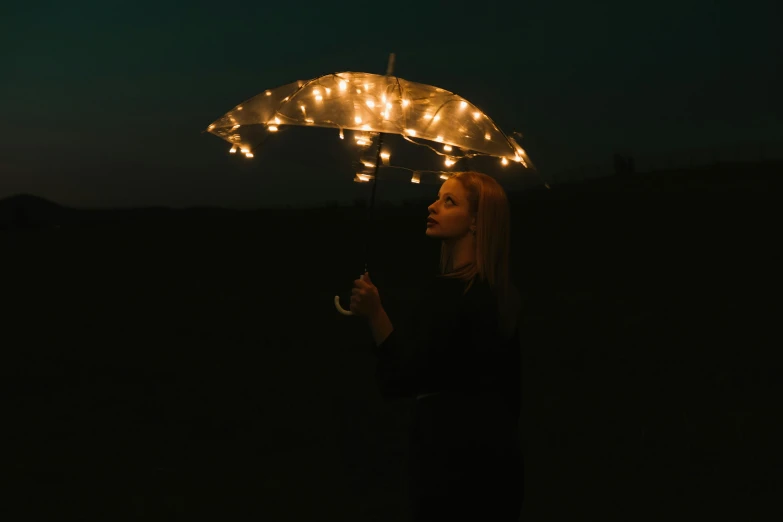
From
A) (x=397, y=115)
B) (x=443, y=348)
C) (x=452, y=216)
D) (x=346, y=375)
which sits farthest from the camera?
(x=346, y=375)

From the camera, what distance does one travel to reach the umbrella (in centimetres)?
353

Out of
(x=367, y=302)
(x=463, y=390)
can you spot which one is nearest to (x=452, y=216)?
(x=367, y=302)

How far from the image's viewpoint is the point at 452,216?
8.80 ft

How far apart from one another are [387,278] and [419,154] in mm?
16224

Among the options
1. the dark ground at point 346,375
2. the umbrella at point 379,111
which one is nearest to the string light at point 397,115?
the umbrella at point 379,111

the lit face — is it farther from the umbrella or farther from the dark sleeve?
the umbrella

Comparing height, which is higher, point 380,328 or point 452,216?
point 452,216

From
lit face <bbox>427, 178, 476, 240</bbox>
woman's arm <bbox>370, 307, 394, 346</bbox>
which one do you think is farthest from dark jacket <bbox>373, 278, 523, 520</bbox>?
lit face <bbox>427, 178, 476, 240</bbox>

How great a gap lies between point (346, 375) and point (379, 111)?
27.7 feet

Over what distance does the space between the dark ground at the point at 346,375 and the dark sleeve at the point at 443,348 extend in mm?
4097

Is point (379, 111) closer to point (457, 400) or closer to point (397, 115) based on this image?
point (397, 115)

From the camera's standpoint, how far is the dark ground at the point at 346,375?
687cm

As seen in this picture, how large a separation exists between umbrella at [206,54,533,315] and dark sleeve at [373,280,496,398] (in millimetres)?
1090

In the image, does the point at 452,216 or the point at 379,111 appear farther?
the point at 379,111
